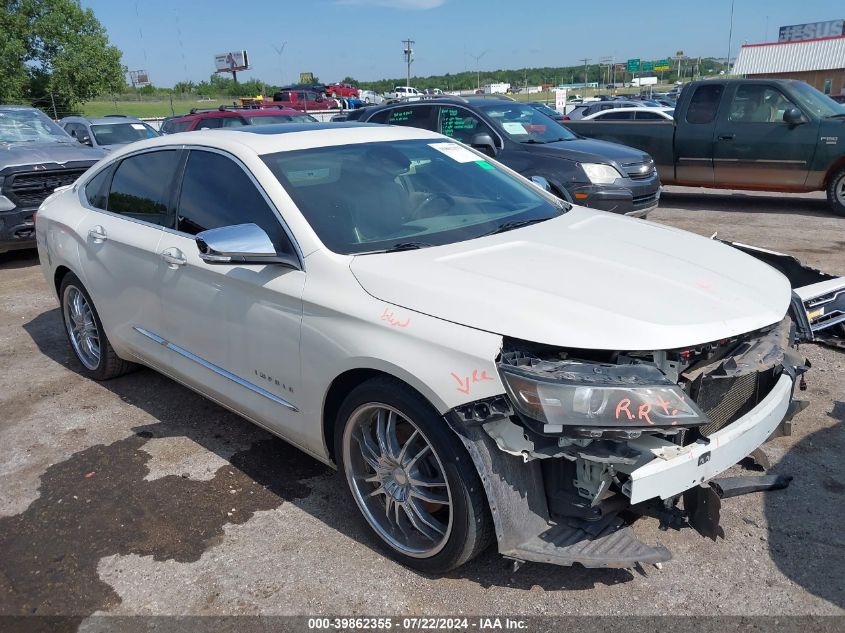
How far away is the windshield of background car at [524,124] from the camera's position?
9320 millimetres

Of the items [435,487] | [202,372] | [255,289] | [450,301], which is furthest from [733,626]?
[202,372]

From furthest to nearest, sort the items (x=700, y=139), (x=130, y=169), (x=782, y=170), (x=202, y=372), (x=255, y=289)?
1. (x=700, y=139)
2. (x=782, y=170)
3. (x=130, y=169)
4. (x=202, y=372)
5. (x=255, y=289)

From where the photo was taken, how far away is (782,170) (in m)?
10.5

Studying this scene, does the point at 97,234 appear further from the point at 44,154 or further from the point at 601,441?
the point at 44,154

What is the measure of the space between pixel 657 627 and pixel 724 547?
24.5 inches

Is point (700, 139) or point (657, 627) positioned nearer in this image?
point (657, 627)

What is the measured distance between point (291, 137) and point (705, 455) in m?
2.53

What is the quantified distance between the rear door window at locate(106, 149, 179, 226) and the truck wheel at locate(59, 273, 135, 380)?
77 cm

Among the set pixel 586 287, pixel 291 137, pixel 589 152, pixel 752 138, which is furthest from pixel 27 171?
pixel 752 138

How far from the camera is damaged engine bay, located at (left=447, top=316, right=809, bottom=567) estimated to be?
2.38 meters

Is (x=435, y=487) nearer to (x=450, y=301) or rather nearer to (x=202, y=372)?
(x=450, y=301)

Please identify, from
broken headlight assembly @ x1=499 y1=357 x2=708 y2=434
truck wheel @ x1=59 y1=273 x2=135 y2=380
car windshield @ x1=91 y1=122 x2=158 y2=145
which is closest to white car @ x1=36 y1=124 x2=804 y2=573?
broken headlight assembly @ x1=499 y1=357 x2=708 y2=434

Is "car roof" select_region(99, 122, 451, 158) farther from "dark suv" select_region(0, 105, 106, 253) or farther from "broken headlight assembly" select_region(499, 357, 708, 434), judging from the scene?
"dark suv" select_region(0, 105, 106, 253)

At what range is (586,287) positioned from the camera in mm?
2756
